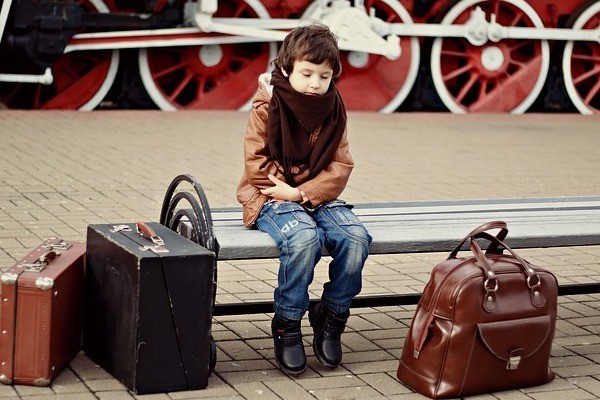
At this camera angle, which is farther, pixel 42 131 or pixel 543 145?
pixel 543 145

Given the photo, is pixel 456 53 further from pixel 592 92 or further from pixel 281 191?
pixel 281 191

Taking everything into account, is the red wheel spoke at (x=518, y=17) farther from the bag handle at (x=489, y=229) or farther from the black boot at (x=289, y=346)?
the black boot at (x=289, y=346)

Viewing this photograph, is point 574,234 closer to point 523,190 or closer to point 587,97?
point 523,190

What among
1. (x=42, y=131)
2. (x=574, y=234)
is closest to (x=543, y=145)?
(x=42, y=131)

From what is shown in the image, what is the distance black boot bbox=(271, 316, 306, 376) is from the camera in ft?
13.6

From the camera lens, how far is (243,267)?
232 inches

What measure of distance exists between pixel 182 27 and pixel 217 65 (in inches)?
23.5

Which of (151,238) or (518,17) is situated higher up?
(518,17)

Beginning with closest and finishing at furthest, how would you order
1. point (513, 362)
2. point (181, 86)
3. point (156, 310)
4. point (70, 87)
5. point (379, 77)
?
point (156, 310)
point (513, 362)
point (70, 87)
point (181, 86)
point (379, 77)

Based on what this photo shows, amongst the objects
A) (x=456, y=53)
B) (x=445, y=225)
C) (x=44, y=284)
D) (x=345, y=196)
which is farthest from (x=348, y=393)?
(x=456, y=53)

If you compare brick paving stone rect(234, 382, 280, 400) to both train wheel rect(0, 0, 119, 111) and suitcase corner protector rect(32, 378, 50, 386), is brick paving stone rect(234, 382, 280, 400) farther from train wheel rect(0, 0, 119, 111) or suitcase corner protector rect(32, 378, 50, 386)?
train wheel rect(0, 0, 119, 111)

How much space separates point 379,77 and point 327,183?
27.3 feet

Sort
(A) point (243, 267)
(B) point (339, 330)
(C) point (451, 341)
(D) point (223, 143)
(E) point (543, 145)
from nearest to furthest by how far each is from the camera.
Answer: (C) point (451, 341) < (B) point (339, 330) < (A) point (243, 267) < (D) point (223, 143) < (E) point (543, 145)

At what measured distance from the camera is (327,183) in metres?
4.27
